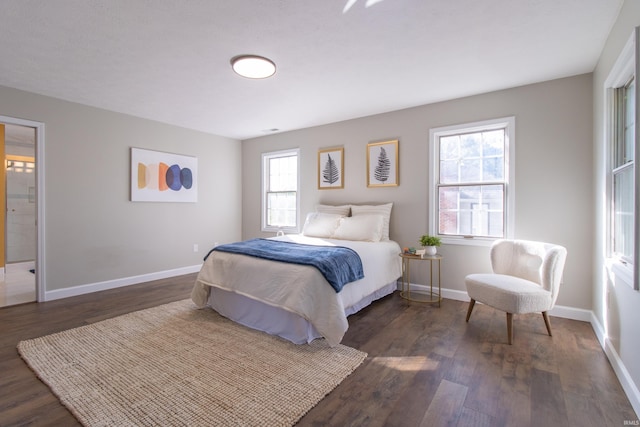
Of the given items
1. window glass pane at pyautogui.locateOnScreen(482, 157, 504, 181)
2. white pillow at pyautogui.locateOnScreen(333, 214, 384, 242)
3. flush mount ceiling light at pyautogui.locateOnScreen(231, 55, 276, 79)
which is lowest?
white pillow at pyautogui.locateOnScreen(333, 214, 384, 242)

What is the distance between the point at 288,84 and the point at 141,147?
2.72m

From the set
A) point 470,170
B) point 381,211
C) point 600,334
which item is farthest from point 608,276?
point 381,211

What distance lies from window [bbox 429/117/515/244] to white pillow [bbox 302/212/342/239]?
1.30m

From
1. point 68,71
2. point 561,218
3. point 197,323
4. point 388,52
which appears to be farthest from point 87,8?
point 561,218

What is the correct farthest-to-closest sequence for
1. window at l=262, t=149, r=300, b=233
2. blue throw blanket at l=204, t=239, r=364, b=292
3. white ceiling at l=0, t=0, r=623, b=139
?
window at l=262, t=149, r=300, b=233, blue throw blanket at l=204, t=239, r=364, b=292, white ceiling at l=0, t=0, r=623, b=139

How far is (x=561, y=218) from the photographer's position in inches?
122

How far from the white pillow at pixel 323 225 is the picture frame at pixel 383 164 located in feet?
2.49

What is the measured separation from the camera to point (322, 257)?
2674mm

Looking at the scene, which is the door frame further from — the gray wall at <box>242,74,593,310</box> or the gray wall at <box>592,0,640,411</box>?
the gray wall at <box>592,0,640,411</box>

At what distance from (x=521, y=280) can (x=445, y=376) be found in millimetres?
1335

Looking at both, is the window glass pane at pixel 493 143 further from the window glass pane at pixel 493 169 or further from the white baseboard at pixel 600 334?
the white baseboard at pixel 600 334

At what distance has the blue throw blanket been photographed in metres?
2.52

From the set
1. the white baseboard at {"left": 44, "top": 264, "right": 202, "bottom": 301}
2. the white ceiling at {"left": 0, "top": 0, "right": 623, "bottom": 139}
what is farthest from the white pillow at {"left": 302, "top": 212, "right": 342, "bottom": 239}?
the white baseboard at {"left": 44, "top": 264, "right": 202, "bottom": 301}

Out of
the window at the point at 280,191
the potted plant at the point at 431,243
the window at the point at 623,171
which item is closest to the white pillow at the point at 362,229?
the potted plant at the point at 431,243
